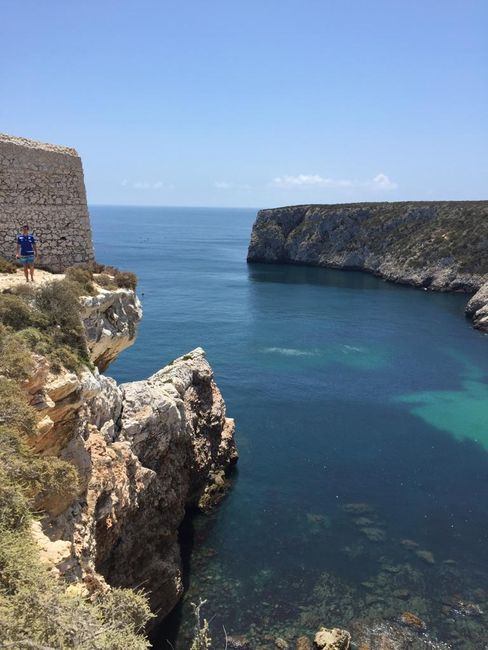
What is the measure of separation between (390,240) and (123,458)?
98.0 m

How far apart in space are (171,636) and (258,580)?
166 inches

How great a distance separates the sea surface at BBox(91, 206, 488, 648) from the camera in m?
20.4

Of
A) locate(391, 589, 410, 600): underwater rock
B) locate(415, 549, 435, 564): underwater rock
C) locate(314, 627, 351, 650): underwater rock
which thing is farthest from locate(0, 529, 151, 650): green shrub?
locate(415, 549, 435, 564): underwater rock

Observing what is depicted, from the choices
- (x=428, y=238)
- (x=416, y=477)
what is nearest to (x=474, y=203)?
(x=428, y=238)

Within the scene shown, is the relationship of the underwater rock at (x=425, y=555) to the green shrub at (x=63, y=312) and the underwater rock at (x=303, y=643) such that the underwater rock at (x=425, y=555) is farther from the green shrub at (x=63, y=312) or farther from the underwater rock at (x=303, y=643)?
the green shrub at (x=63, y=312)

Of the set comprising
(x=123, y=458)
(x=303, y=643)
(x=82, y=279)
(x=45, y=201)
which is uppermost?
(x=45, y=201)

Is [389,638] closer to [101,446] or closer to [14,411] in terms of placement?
[101,446]

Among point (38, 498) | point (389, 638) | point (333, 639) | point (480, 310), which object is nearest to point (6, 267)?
point (38, 498)

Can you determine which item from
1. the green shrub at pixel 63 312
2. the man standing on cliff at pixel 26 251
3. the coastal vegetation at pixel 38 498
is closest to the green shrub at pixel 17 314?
the coastal vegetation at pixel 38 498

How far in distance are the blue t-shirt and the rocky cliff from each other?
8233 centimetres

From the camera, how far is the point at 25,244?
16016mm

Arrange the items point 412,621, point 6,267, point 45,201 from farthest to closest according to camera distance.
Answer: point 412,621, point 45,201, point 6,267

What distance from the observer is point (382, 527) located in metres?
25.2

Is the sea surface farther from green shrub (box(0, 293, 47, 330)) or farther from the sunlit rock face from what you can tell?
the sunlit rock face
